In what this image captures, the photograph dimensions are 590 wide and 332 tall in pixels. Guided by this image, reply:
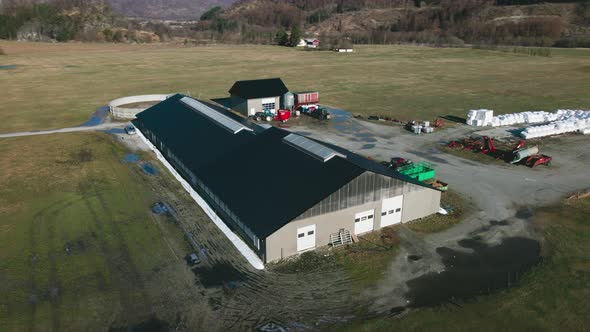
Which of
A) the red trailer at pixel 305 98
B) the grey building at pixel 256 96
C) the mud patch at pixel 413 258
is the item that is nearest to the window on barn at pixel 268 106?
the grey building at pixel 256 96

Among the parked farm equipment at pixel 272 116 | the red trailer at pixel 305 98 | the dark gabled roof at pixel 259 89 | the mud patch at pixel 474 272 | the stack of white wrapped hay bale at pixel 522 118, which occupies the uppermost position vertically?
the dark gabled roof at pixel 259 89

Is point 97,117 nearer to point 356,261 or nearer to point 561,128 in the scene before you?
point 356,261

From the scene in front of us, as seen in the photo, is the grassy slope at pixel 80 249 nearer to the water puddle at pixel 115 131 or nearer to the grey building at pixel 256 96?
the water puddle at pixel 115 131

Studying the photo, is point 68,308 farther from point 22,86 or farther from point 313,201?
point 22,86

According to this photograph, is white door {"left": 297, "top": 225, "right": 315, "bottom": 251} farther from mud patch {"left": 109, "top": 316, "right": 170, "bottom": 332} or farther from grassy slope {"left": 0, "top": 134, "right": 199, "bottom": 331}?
mud patch {"left": 109, "top": 316, "right": 170, "bottom": 332}

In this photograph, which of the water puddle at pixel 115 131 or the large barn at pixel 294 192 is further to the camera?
the water puddle at pixel 115 131

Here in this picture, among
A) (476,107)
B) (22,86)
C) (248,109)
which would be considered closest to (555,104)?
(476,107)
